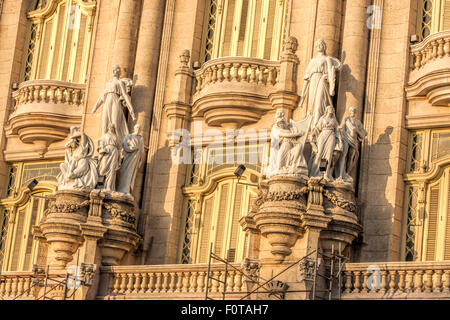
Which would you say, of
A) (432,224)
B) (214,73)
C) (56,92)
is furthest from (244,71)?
(432,224)

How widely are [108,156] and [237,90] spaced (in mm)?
3551

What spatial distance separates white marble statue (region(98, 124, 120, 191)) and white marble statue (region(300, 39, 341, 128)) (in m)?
4.88

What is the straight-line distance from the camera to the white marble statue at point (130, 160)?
34500 millimetres

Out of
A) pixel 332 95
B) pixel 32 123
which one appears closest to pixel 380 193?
pixel 332 95

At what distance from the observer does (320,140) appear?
31641 millimetres

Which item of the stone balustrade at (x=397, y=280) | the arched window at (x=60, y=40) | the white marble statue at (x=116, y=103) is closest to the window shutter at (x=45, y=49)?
the arched window at (x=60, y=40)

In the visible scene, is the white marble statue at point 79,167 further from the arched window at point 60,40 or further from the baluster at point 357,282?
the baluster at point 357,282

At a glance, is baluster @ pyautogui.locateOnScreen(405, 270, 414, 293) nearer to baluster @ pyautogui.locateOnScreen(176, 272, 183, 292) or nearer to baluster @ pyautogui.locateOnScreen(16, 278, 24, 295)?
baluster @ pyautogui.locateOnScreen(176, 272, 183, 292)

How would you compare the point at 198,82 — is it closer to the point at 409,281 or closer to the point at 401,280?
the point at 401,280

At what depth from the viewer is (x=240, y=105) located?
3466 centimetres

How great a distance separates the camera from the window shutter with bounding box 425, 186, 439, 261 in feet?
105

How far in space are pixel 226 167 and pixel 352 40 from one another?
15.0 feet

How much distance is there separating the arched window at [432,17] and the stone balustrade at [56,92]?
9.55 m
